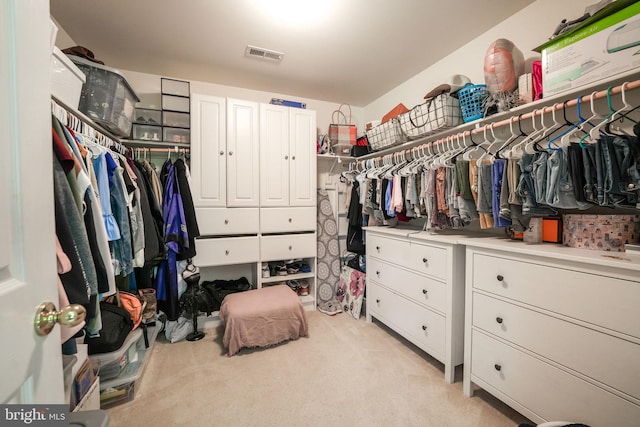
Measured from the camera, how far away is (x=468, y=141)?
6.51 feet

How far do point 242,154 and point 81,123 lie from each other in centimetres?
119

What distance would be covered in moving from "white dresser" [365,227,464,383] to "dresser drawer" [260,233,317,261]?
711mm

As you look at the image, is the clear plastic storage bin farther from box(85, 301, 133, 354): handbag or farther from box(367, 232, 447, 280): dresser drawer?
box(367, 232, 447, 280): dresser drawer

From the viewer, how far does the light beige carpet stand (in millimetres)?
1407

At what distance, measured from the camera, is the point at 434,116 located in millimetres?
1933

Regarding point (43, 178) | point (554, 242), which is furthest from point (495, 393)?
point (43, 178)

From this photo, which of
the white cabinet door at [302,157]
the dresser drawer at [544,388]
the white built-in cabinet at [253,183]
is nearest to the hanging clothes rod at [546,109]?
the white cabinet door at [302,157]

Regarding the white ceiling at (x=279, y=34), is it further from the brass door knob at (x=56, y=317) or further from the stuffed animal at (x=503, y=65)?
the brass door knob at (x=56, y=317)

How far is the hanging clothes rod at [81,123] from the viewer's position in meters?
1.22

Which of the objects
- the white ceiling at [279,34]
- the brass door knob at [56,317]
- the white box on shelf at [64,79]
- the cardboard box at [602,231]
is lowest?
the brass door knob at [56,317]

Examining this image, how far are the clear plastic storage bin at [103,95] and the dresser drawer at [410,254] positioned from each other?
7.33ft

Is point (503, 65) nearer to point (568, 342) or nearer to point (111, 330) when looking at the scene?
point (568, 342)

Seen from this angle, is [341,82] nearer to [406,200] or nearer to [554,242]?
[406,200]

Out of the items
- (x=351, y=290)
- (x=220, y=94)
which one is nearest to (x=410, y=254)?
(x=351, y=290)
